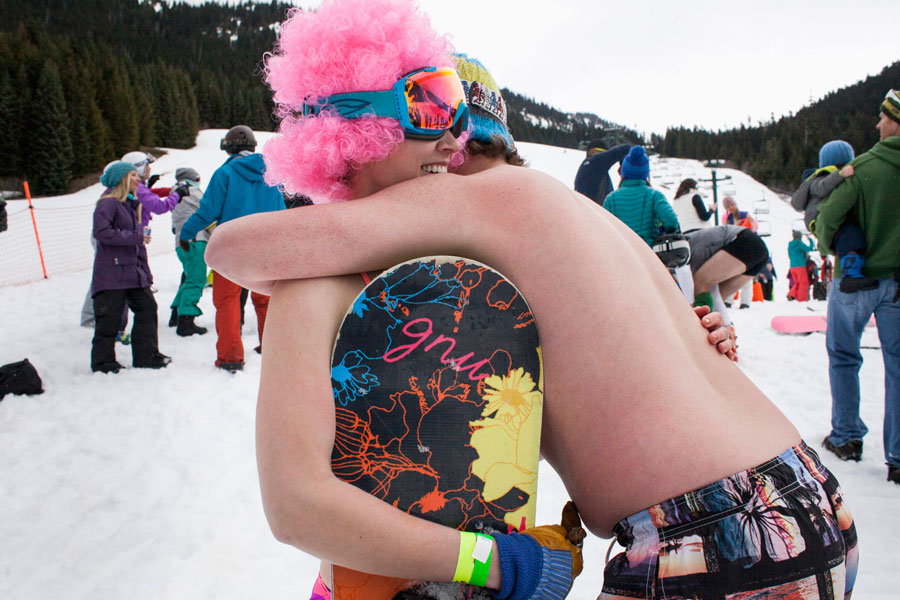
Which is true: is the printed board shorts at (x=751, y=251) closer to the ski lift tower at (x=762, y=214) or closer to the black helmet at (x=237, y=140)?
the black helmet at (x=237, y=140)

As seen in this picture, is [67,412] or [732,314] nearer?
[67,412]

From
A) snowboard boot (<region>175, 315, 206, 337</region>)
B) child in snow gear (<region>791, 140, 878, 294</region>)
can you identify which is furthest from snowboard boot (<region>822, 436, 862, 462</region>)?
snowboard boot (<region>175, 315, 206, 337</region>)

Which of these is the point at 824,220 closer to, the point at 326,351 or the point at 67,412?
the point at 326,351

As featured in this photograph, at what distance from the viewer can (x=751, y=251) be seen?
3.27m

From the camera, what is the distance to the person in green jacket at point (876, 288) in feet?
9.75

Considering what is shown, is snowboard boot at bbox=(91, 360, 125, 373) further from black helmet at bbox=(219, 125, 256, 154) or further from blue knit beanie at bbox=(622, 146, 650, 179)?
blue knit beanie at bbox=(622, 146, 650, 179)

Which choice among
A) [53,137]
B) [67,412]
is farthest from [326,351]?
[53,137]

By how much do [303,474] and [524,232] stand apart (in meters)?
0.58

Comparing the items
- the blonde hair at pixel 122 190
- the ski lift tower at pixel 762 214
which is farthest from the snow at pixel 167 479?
the ski lift tower at pixel 762 214

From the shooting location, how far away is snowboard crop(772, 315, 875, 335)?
6.38 metres

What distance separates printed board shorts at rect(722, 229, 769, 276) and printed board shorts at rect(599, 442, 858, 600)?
2.69 metres

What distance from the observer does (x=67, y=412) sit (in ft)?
13.1

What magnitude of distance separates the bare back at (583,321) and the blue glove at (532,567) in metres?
0.13

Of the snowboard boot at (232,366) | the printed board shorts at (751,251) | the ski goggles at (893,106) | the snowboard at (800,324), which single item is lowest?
the snowboard at (800,324)
